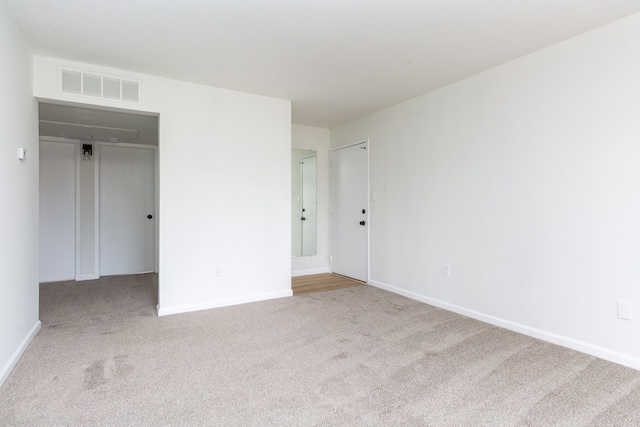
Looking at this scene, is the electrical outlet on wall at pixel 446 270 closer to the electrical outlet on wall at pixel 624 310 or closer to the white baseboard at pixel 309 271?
the electrical outlet on wall at pixel 624 310

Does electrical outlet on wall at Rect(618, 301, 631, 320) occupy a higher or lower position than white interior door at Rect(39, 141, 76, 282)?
lower

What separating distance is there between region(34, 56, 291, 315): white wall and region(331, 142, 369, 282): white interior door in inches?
48.3

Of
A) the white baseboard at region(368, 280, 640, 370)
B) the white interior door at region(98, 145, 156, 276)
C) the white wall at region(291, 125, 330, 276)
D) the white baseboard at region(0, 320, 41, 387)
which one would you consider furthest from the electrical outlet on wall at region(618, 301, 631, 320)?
the white interior door at region(98, 145, 156, 276)

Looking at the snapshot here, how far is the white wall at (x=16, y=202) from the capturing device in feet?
7.07

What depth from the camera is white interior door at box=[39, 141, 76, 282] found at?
5027 mm

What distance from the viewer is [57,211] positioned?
5105mm

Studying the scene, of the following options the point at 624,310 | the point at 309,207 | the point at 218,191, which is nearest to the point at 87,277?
the point at 218,191

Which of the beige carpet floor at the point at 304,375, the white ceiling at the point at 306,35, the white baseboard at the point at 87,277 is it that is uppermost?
the white ceiling at the point at 306,35

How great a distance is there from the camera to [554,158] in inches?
107

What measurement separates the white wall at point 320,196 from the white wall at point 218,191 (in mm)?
1195

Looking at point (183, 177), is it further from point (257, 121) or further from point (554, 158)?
point (554, 158)

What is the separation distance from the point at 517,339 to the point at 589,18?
2.43 meters

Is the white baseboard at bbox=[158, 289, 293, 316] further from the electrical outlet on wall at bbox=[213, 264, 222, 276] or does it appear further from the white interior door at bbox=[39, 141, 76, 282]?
the white interior door at bbox=[39, 141, 76, 282]

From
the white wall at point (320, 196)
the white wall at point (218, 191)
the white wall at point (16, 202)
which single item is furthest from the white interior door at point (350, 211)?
the white wall at point (16, 202)
